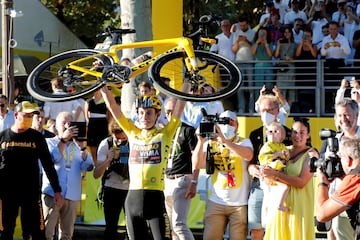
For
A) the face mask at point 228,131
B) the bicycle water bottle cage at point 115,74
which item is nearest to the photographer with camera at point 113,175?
the face mask at point 228,131

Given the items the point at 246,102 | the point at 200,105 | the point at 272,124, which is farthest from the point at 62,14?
the point at 272,124

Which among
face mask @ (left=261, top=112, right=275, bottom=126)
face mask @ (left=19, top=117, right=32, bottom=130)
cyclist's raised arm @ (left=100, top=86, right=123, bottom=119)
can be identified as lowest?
face mask @ (left=19, top=117, right=32, bottom=130)

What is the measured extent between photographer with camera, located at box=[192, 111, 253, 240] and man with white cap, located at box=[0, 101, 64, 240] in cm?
199

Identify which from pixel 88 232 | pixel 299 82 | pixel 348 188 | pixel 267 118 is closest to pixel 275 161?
pixel 267 118

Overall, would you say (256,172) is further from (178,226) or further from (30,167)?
(30,167)

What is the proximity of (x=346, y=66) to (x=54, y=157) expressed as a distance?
20.2 ft

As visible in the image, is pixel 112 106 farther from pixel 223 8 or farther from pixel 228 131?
pixel 223 8

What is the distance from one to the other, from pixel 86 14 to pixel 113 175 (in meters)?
18.0

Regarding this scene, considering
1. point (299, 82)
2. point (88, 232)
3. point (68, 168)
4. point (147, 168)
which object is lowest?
point (88, 232)

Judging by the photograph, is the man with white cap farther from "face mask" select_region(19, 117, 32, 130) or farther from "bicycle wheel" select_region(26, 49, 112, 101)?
"bicycle wheel" select_region(26, 49, 112, 101)

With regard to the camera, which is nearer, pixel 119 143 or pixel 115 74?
pixel 115 74

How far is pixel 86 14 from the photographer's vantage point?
28484 mm

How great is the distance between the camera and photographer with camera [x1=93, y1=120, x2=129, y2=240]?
1097 cm

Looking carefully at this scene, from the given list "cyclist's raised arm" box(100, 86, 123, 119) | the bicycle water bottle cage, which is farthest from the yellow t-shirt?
the bicycle water bottle cage
